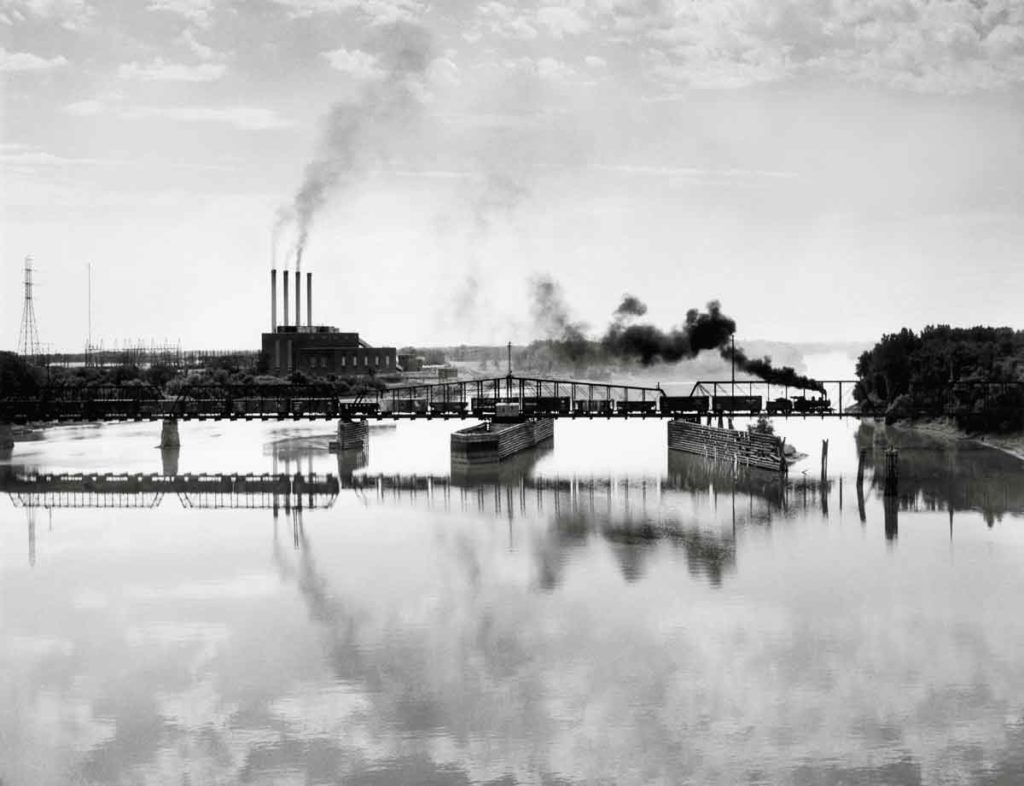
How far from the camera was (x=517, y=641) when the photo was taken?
30922 millimetres

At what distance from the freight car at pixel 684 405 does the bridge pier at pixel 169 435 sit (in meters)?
33.5

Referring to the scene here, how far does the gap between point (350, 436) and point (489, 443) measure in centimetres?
1094

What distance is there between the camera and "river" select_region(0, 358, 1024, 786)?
23203 millimetres

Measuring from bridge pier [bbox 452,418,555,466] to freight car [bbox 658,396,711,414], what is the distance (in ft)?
33.1

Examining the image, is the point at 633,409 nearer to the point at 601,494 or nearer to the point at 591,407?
the point at 591,407

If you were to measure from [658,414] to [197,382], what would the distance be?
71945 millimetres

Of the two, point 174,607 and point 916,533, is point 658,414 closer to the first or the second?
point 916,533

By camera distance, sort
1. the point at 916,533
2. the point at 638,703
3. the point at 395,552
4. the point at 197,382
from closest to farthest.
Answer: the point at 638,703, the point at 395,552, the point at 916,533, the point at 197,382

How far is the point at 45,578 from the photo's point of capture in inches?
1542

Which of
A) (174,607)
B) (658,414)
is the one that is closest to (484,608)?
(174,607)

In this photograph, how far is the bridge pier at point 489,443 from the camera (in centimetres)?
7569

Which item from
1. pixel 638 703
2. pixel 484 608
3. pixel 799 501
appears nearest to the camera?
pixel 638 703

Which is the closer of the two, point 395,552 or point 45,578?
point 45,578

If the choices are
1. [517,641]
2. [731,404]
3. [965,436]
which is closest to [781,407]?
[731,404]
